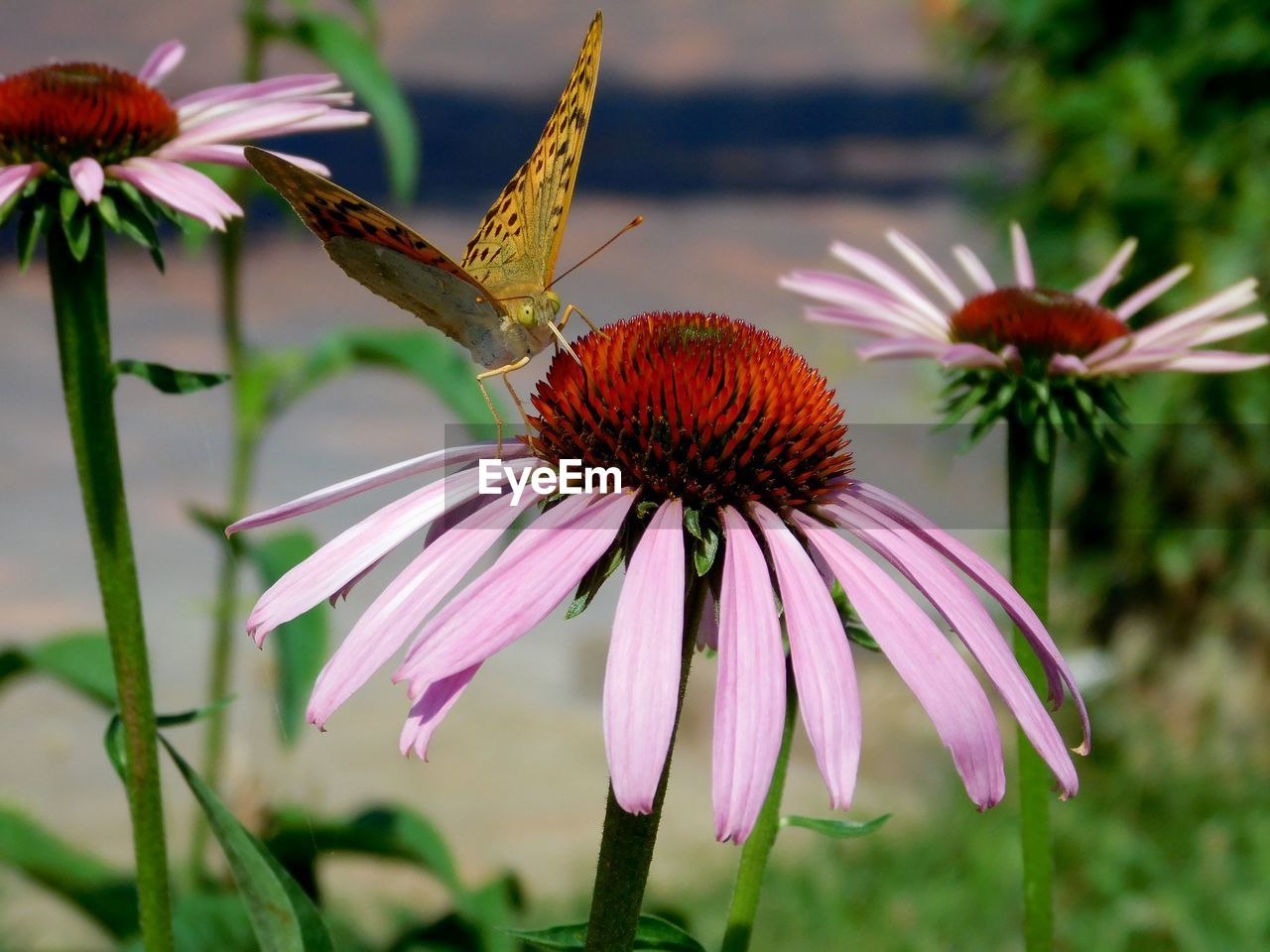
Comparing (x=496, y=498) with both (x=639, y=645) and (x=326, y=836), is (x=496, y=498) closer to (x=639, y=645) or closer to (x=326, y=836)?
(x=639, y=645)

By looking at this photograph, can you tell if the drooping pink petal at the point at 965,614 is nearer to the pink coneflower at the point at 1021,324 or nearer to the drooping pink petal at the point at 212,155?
the pink coneflower at the point at 1021,324

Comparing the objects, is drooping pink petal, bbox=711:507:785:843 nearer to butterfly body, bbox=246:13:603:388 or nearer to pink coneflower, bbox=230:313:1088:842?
pink coneflower, bbox=230:313:1088:842

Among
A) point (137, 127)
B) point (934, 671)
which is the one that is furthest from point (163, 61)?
point (934, 671)

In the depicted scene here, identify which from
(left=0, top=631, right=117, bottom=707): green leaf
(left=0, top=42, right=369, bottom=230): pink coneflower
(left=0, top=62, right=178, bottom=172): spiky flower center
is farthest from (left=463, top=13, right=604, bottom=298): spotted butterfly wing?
(left=0, top=631, right=117, bottom=707): green leaf

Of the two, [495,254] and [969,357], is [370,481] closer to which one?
[495,254]

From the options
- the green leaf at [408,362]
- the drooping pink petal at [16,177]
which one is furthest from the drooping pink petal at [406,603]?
the green leaf at [408,362]
